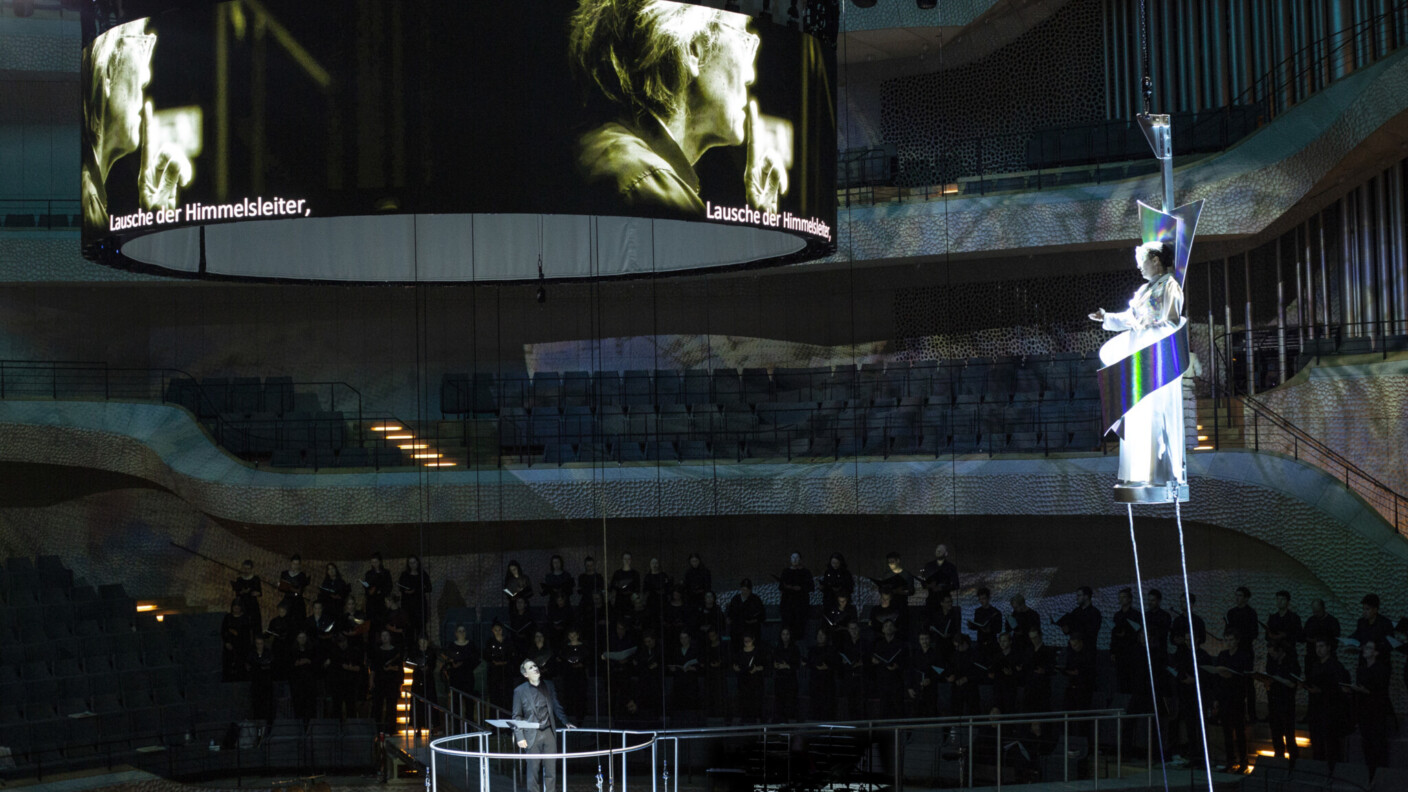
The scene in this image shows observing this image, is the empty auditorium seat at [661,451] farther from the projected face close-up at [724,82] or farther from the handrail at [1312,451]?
the projected face close-up at [724,82]

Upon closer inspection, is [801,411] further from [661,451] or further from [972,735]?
[972,735]

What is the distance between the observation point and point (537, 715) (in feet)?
30.2

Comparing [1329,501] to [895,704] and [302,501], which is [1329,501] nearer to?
[895,704]

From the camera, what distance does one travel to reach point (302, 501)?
16.2m

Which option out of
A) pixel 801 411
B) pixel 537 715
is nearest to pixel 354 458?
pixel 801 411

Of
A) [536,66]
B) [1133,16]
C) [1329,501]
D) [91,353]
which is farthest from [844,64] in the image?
[536,66]

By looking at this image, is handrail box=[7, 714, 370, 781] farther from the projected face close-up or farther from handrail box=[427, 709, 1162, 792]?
the projected face close-up

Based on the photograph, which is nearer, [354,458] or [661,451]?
[661,451]

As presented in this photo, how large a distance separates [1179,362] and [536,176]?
6.72 feet

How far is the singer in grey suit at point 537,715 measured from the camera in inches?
358

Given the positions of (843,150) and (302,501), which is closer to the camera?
(302,501)

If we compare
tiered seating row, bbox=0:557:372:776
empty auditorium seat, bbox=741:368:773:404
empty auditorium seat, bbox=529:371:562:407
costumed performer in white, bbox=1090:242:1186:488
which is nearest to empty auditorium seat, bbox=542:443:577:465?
empty auditorium seat, bbox=529:371:562:407

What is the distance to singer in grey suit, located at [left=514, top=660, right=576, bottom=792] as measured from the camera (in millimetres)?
9102

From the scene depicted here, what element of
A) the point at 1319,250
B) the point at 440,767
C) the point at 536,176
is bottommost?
the point at 440,767
